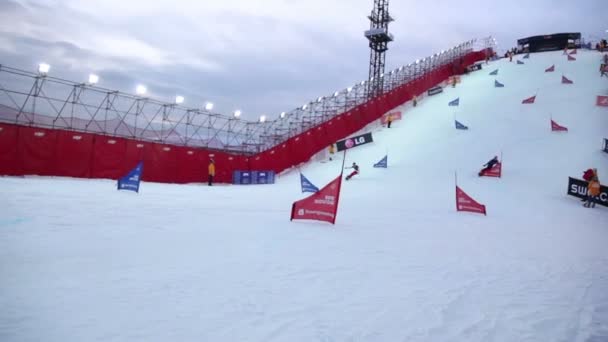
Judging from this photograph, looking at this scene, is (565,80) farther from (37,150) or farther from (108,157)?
(37,150)

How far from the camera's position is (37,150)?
1542cm

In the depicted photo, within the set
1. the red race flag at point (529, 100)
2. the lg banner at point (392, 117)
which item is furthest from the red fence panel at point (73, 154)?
the red race flag at point (529, 100)

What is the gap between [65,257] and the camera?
159 inches

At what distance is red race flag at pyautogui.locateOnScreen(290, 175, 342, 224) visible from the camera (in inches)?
306

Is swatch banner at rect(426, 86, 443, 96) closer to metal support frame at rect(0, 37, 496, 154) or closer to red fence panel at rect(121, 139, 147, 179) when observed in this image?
metal support frame at rect(0, 37, 496, 154)

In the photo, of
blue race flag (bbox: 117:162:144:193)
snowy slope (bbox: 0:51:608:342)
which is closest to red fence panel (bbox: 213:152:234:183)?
blue race flag (bbox: 117:162:144:193)

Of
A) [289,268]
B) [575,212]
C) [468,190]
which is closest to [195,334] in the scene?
[289,268]

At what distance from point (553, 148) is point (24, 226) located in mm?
24290

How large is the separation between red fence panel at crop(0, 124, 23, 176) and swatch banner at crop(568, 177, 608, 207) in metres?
24.9

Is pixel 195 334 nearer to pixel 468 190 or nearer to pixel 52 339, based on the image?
pixel 52 339

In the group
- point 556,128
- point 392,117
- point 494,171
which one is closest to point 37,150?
point 494,171

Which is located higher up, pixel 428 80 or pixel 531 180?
pixel 428 80

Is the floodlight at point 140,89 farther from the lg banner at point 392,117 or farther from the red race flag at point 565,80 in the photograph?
the red race flag at point 565,80

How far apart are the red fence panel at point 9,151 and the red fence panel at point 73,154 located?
58.4 inches
